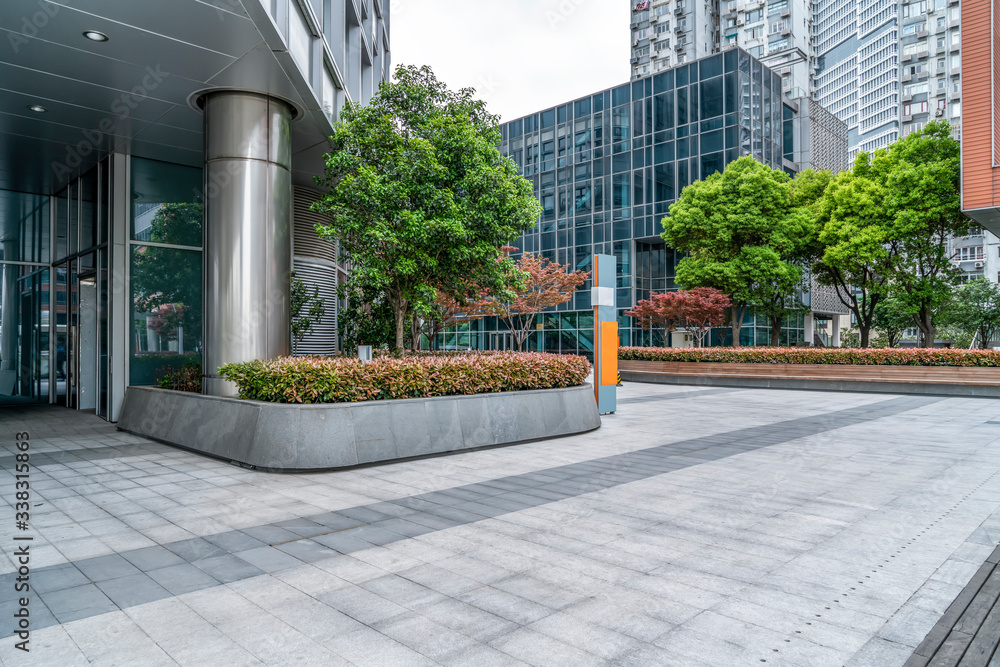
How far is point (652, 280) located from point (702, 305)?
11863 mm

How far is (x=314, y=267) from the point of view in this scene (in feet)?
53.5

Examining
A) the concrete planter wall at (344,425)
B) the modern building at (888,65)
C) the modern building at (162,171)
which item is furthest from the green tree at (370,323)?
the modern building at (888,65)

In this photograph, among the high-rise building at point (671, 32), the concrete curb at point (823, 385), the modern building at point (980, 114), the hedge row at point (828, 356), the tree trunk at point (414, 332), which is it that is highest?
the high-rise building at point (671, 32)

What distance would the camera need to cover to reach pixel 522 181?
13.1 meters

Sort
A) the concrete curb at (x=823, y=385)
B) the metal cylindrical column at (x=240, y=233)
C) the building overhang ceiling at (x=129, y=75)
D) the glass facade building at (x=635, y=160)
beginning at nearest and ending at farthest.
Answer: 1. the building overhang ceiling at (x=129, y=75)
2. the metal cylindrical column at (x=240, y=233)
3. the concrete curb at (x=823, y=385)
4. the glass facade building at (x=635, y=160)

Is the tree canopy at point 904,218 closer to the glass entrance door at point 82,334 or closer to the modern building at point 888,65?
the glass entrance door at point 82,334

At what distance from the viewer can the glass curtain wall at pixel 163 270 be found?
12859 mm

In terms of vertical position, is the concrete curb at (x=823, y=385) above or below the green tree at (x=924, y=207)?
below

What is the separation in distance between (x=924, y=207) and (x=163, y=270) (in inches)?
1048

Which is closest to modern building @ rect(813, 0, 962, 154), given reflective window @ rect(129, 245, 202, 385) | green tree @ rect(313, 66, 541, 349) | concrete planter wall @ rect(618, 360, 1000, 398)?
concrete planter wall @ rect(618, 360, 1000, 398)

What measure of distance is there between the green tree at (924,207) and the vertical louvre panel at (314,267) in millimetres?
22115

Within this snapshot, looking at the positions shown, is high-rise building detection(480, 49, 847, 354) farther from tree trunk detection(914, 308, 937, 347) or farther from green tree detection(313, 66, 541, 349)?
green tree detection(313, 66, 541, 349)

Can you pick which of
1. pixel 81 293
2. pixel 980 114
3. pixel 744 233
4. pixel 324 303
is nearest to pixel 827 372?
pixel 744 233

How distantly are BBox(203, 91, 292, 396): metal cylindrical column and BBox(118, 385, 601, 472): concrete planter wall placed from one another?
3.36 feet
